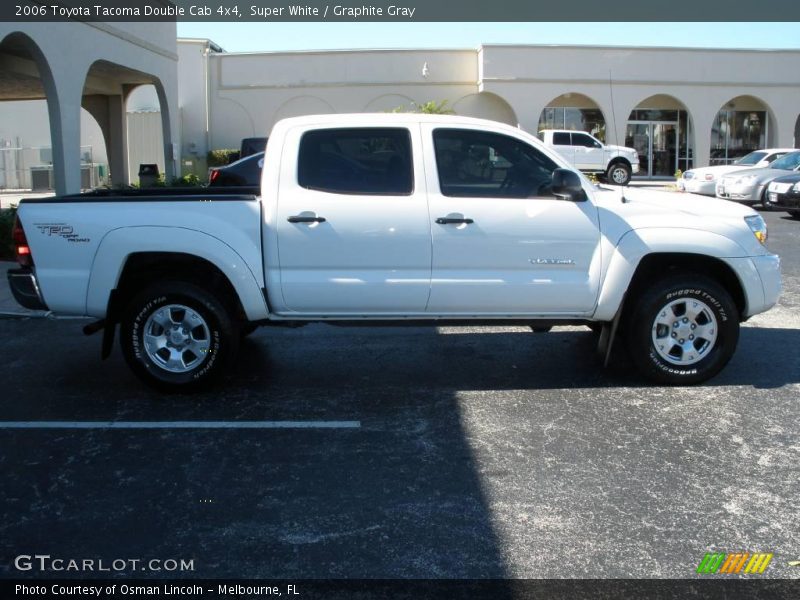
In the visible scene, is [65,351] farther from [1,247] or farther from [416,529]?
[1,247]

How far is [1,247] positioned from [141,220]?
801 centimetres

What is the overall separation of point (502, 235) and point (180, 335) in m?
2.49

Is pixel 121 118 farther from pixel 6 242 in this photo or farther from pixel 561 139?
pixel 561 139

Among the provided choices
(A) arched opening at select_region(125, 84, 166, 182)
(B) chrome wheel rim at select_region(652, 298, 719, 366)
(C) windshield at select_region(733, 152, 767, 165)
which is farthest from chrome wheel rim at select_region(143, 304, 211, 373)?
(A) arched opening at select_region(125, 84, 166, 182)

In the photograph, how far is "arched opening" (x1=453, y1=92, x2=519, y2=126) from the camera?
34.0m

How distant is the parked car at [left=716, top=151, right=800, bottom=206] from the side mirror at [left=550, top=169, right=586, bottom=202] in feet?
53.7

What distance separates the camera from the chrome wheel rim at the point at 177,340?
6.21 metres

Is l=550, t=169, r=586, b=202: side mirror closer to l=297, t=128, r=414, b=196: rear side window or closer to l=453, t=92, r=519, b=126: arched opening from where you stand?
l=297, t=128, r=414, b=196: rear side window

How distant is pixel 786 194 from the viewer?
18094 mm

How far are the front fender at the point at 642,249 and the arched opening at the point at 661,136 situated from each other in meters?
29.8

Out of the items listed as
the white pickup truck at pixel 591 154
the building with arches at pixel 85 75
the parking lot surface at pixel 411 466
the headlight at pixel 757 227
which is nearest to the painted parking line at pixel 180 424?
the parking lot surface at pixel 411 466

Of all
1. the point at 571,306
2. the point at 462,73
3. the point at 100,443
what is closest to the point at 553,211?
the point at 571,306

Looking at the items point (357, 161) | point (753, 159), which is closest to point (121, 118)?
point (753, 159)

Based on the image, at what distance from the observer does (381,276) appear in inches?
242
